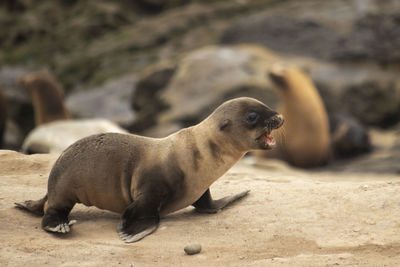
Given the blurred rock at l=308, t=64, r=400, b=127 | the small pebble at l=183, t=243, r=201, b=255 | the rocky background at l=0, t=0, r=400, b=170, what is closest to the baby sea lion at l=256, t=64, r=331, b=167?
the rocky background at l=0, t=0, r=400, b=170

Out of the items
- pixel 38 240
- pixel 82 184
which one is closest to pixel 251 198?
pixel 82 184

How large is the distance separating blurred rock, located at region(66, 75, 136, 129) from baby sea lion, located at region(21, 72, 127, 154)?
171 centimetres

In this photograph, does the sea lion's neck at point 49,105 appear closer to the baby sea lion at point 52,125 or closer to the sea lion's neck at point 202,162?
the baby sea lion at point 52,125

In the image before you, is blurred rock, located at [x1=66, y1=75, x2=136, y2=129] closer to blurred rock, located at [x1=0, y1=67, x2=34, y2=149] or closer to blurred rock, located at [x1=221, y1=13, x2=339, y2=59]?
blurred rock, located at [x1=0, y1=67, x2=34, y2=149]

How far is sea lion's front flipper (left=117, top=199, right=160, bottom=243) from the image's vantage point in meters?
3.90

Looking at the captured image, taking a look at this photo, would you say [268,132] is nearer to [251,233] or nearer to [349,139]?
[251,233]

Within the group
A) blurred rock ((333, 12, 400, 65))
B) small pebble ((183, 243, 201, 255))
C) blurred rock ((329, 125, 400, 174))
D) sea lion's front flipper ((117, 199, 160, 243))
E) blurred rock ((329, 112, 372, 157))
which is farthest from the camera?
blurred rock ((333, 12, 400, 65))

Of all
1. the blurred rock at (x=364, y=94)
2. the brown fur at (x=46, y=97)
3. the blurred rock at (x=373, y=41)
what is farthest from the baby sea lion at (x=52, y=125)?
the blurred rock at (x=373, y=41)

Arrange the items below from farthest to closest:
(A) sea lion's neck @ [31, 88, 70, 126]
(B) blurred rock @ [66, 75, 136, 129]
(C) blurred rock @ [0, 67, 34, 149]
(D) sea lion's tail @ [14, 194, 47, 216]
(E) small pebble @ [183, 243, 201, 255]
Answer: (C) blurred rock @ [0, 67, 34, 149] < (B) blurred rock @ [66, 75, 136, 129] < (A) sea lion's neck @ [31, 88, 70, 126] < (D) sea lion's tail @ [14, 194, 47, 216] < (E) small pebble @ [183, 243, 201, 255]

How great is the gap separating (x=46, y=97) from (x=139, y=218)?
27.8 ft

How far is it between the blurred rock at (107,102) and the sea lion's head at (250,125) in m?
9.14

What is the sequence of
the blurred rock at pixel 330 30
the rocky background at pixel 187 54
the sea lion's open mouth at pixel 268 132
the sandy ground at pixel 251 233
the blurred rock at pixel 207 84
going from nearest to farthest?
1. the sandy ground at pixel 251 233
2. the sea lion's open mouth at pixel 268 132
3. the blurred rock at pixel 207 84
4. the rocky background at pixel 187 54
5. the blurred rock at pixel 330 30

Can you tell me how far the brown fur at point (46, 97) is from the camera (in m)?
11.9

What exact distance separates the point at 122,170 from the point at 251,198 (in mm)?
971
